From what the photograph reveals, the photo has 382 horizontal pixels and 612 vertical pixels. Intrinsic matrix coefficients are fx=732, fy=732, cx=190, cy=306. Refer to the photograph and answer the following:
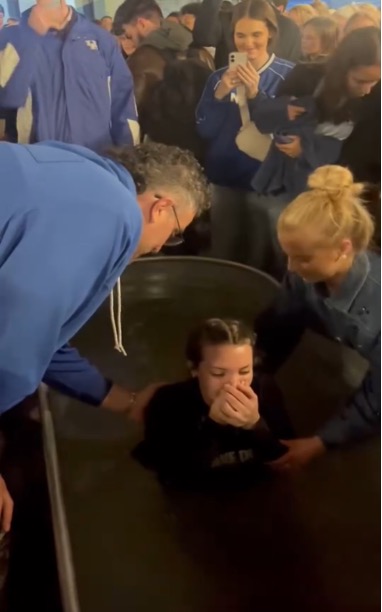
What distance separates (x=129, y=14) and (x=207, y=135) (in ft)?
0.55

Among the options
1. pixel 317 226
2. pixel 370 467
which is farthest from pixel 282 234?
pixel 370 467

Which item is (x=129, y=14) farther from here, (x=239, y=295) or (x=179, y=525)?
(x=179, y=525)

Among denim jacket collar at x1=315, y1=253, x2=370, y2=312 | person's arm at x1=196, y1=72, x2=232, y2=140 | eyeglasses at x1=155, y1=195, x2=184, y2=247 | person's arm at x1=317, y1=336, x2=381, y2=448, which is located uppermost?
person's arm at x1=196, y1=72, x2=232, y2=140

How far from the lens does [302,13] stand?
86 cm

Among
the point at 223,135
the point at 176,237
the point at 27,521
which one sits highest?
the point at 223,135

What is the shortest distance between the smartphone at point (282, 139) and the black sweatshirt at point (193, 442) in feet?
1.04

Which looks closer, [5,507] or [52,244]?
[52,244]

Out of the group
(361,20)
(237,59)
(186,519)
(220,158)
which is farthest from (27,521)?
(361,20)

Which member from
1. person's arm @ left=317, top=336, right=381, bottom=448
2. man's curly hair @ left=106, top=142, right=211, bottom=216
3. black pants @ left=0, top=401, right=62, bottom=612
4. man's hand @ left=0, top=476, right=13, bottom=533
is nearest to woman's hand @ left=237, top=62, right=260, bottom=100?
man's curly hair @ left=106, top=142, right=211, bottom=216

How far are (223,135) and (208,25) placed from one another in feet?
0.42

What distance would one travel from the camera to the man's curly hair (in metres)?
0.86

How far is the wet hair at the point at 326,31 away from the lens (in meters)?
0.86

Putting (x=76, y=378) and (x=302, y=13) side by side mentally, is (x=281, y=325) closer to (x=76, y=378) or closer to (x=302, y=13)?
(x=76, y=378)

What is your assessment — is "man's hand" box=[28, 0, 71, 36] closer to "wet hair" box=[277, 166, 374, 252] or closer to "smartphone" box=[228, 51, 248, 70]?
"smartphone" box=[228, 51, 248, 70]
